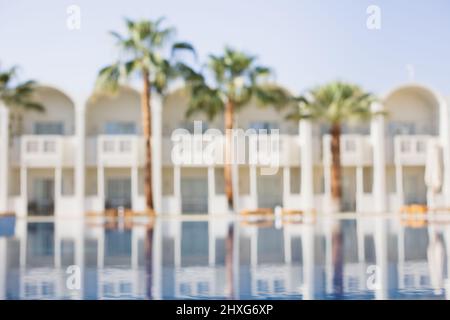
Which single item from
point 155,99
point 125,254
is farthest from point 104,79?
point 125,254

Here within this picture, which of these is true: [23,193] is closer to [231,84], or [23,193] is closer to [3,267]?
[231,84]

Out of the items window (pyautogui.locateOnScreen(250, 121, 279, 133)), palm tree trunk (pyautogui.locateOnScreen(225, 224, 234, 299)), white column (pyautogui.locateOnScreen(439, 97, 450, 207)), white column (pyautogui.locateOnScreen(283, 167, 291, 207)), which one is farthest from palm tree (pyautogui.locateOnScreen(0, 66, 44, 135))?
white column (pyautogui.locateOnScreen(439, 97, 450, 207))

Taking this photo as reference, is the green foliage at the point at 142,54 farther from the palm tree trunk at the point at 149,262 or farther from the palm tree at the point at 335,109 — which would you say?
the palm tree trunk at the point at 149,262

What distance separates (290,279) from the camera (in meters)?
8.91

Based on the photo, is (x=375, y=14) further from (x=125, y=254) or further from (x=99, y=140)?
(x=99, y=140)

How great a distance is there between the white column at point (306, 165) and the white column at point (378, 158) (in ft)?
9.85

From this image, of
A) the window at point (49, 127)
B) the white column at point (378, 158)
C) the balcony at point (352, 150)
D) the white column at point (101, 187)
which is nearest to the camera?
the white column at point (101, 187)

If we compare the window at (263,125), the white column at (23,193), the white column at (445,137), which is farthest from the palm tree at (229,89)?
the white column at (445,137)

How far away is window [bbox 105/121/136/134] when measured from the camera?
102 feet

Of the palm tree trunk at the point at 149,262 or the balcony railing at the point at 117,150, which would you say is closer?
the palm tree trunk at the point at 149,262

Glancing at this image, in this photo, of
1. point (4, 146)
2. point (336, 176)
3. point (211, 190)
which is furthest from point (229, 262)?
point (4, 146)

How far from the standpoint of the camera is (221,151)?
29547 mm

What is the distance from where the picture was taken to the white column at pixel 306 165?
29.3m

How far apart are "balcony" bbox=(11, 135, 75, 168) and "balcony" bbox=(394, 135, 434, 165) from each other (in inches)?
606
